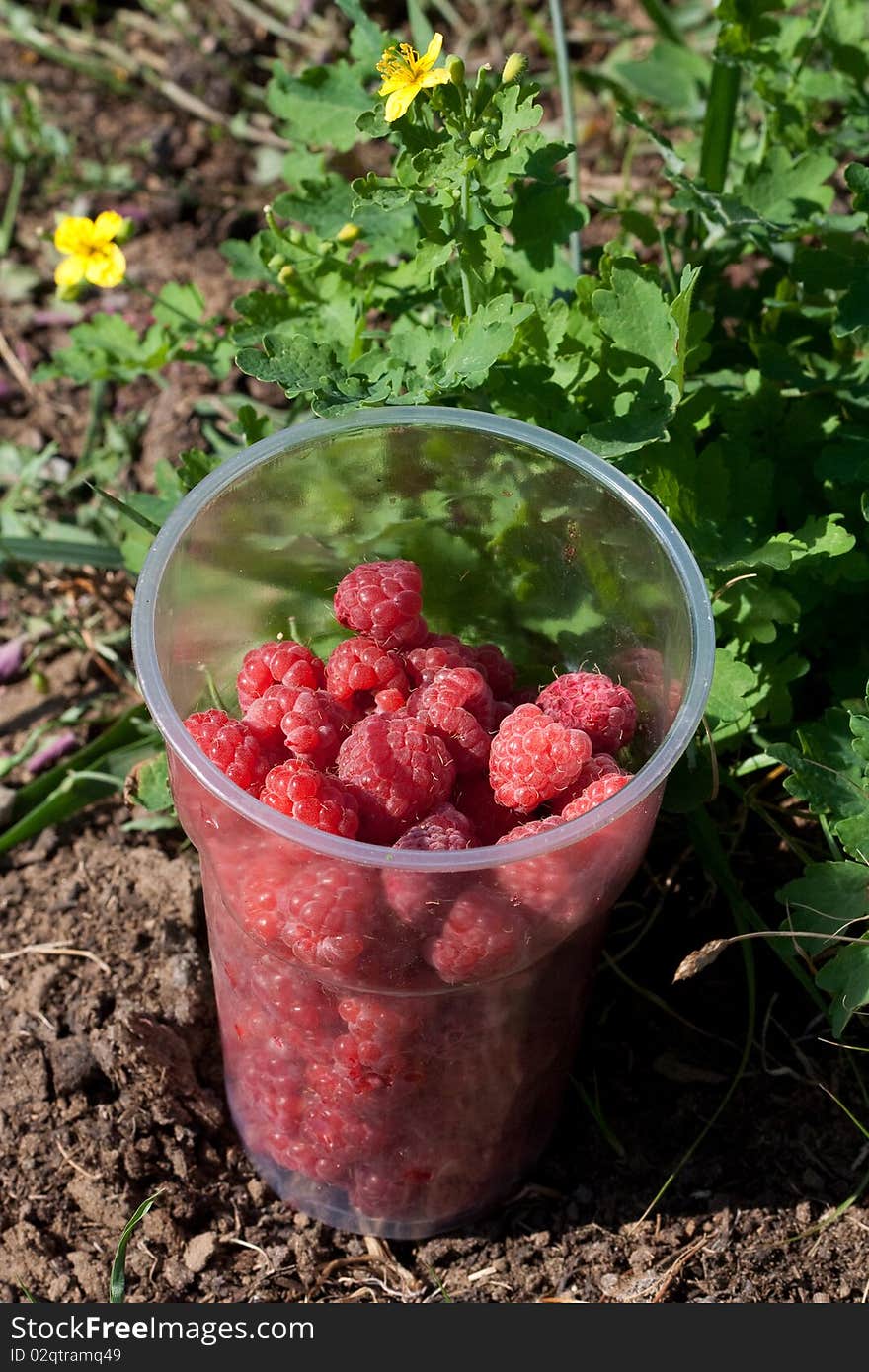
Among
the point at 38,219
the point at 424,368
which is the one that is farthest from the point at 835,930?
the point at 38,219

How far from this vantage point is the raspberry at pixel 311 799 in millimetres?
1490

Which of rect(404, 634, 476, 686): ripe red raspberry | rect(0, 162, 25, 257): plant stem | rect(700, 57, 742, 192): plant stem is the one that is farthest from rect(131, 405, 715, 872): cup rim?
rect(0, 162, 25, 257): plant stem

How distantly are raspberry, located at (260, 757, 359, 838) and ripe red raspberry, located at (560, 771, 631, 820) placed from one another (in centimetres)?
23

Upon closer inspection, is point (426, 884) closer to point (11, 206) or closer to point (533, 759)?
point (533, 759)

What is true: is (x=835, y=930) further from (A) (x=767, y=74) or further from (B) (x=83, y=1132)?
(A) (x=767, y=74)

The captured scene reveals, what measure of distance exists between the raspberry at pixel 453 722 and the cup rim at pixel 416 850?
211 mm

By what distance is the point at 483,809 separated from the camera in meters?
1.68

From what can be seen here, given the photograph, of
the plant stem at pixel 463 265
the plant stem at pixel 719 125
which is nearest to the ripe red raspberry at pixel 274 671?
the plant stem at pixel 463 265

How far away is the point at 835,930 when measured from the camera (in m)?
1.81

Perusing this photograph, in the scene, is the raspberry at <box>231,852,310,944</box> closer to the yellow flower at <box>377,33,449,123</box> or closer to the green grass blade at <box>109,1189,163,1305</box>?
the green grass blade at <box>109,1189,163,1305</box>

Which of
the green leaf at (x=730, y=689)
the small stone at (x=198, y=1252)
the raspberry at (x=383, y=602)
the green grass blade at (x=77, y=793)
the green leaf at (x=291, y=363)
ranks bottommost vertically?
the small stone at (x=198, y=1252)

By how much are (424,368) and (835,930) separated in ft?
2.91

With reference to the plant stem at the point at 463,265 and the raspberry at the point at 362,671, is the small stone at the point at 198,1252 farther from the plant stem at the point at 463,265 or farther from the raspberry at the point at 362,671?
the plant stem at the point at 463,265

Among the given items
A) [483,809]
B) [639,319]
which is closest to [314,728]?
[483,809]
